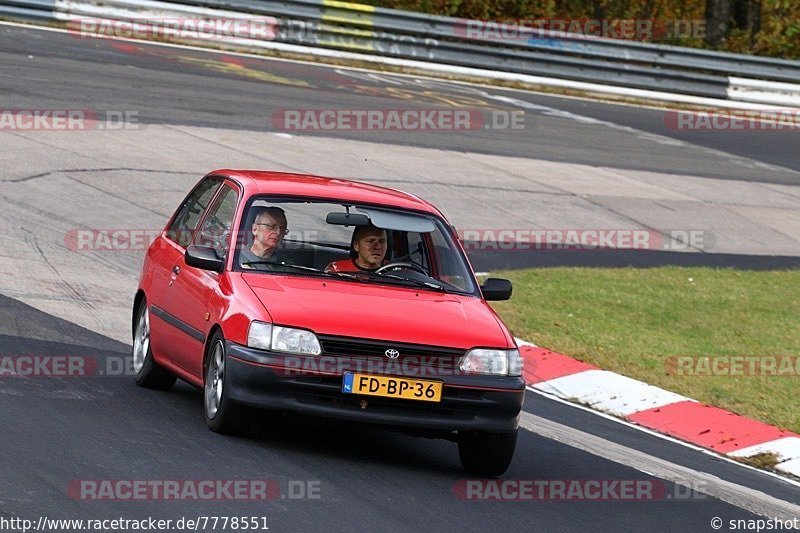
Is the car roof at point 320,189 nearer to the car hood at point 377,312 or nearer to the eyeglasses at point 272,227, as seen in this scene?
the eyeglasses at point 272,227

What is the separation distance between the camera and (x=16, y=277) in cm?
1227

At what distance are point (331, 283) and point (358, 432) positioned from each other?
1069 millimetres

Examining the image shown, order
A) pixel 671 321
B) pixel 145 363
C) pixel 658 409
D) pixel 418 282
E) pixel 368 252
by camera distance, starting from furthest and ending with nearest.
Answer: pixel 671 321, pixel 658 409, pixel 145 363, pixel 368 252, pixel 418 282

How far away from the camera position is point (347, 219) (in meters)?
8.70

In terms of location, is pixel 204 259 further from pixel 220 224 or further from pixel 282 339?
pixel 282 339

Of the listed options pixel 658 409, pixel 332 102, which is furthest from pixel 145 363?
pixel 332 102

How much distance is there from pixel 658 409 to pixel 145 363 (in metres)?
3.99

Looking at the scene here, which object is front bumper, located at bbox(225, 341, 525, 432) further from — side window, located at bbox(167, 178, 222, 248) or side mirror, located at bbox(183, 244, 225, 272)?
side window, located at bbox(167, 178, 222, 248)

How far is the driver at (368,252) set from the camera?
8.81 m

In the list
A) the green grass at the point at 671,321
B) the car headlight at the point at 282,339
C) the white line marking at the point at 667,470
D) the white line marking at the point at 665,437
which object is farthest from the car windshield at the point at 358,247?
the green grass at the point at 671,321

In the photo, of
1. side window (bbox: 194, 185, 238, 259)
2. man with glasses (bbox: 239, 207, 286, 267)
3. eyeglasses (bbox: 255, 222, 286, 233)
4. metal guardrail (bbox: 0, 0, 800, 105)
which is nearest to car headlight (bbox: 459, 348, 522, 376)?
man with glasses (bbox: 239, 207, 286, 267)

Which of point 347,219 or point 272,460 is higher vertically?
point 347,219

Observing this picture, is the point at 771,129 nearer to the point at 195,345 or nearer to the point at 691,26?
the point at 691,26

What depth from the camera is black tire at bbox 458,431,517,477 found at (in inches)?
308
